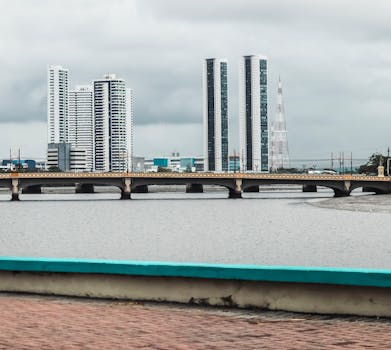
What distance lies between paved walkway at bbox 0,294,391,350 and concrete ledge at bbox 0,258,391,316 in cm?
21

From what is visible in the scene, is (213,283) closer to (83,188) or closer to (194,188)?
(194,188)

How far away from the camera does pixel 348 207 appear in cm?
10094

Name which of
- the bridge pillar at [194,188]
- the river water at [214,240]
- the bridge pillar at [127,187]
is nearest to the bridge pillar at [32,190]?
the bridge pillar at [194,188]

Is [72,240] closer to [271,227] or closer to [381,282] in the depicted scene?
[271,227]

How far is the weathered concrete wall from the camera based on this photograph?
10094 millimetres

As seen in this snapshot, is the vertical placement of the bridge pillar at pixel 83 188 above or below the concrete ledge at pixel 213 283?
below

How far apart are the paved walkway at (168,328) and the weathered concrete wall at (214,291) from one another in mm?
188

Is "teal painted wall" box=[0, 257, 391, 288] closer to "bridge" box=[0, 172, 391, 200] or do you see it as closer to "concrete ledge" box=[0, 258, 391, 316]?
"concrete ledge" box=[0, 258, 391, 316]

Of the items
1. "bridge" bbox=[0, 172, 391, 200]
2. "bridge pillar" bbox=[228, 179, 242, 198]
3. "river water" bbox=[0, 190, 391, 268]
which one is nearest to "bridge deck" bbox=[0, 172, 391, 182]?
"bridge" bbox=[0, 172, 391, 200]

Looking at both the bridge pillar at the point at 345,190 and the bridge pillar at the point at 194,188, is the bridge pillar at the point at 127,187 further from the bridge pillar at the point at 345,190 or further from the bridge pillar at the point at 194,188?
the bridge pillar at the point at 194,188

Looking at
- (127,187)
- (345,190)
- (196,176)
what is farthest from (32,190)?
(345,190)

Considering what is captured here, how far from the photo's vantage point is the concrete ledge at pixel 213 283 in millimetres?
10047

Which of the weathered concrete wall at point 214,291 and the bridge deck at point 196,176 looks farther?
the bridge deck at point 196,176

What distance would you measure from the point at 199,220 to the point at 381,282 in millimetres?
66327
